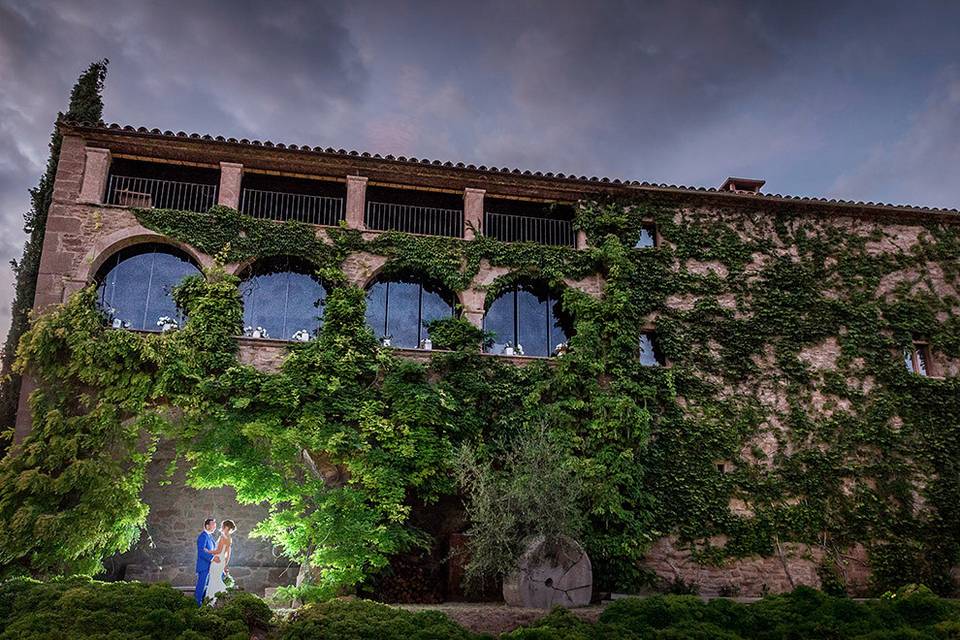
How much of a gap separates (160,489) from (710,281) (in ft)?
40.6

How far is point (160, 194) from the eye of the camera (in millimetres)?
14633

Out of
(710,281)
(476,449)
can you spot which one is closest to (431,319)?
(476,449)

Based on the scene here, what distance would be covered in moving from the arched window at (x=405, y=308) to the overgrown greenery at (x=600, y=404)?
0.54 m

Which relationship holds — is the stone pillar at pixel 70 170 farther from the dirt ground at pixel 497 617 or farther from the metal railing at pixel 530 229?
the dirt ground at pixel 497 617

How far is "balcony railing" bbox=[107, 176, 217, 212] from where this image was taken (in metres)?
14.1

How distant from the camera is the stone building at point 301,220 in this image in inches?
533

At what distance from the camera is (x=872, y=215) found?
55.2 feet

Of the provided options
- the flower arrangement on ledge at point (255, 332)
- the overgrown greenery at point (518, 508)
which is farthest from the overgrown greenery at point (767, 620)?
the flower arrangement on ledge at point (255, 332)

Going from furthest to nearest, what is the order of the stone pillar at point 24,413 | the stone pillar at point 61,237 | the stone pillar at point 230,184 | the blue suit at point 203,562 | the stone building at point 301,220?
the stone pillar at point 230,184, the stone building at point 301,220, the stone pillar at point 61,237, the stone pillar at point 24,413, the blue suit at point 203,562

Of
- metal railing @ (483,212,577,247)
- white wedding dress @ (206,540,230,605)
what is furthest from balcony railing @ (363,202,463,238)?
white wedding dress @ (206,540,230,605)

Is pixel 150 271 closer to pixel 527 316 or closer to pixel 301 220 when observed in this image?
pixel 301 220

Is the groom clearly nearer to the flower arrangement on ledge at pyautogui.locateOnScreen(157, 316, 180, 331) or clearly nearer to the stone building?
the stone building

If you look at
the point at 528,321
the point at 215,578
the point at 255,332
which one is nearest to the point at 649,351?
A: the point at 528,321

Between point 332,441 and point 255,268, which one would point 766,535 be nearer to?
point 332,441
